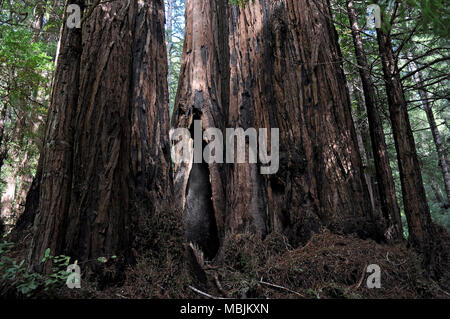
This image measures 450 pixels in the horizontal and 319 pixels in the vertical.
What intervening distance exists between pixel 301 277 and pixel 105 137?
2610 mm

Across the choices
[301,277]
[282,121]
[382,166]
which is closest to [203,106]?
[282,121]

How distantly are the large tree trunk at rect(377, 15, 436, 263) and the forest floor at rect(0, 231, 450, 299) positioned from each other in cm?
26

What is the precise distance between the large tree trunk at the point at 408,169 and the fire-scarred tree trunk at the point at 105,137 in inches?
121

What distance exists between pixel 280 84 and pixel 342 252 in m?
2.63

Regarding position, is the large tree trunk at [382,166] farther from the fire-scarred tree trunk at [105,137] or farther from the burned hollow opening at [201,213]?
the fire-scarred tree trunk at [105,137]

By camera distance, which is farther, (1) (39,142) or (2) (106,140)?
(1) (39,142)

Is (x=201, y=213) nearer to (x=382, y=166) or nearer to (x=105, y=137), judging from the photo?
(x=105, y=137)

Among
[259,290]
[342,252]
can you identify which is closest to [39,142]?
[259,290]

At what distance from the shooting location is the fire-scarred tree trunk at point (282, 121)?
12.1 feet

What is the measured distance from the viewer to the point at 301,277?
2.88 m

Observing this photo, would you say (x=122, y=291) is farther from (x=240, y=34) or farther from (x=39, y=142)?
(x=39, y=142)

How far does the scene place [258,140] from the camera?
4355 mm

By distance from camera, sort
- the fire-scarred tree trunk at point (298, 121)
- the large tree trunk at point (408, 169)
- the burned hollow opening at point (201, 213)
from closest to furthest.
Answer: the large tree trunk at point (408, 169), the fire-scarred tree trunk at point (298, 121), the burned hollow opening at point (201, 213)

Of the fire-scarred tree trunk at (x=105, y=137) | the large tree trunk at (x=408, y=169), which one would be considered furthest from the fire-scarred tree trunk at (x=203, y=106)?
the large tree trunk at (x=408, y=169)
